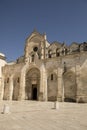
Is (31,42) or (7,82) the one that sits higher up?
(31,42)

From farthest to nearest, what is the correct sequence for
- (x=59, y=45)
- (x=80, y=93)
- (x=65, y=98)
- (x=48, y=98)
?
(x=59, y=45) < (x=48, y=98) < (x=65, y=98) < (x=80, y=93)

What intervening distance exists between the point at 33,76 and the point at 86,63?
9.72 meters

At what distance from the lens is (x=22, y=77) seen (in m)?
26.8

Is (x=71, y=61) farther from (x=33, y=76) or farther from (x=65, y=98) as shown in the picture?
(x=33, y=76)

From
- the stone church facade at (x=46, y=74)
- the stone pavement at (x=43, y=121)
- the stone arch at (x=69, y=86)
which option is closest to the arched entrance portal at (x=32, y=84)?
the stone church facade at (x=46, y=74)

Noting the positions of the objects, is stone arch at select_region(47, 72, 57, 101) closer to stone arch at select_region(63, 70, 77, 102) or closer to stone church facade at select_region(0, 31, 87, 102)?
stone church facade at select_region(0, 31, 87, 102)

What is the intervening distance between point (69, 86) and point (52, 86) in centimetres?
283

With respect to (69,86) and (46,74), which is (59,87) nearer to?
(69,86)

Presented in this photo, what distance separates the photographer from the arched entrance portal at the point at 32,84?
26.1 metres

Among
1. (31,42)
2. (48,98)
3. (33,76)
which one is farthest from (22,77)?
(31,42)

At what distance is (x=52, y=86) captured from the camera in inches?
934

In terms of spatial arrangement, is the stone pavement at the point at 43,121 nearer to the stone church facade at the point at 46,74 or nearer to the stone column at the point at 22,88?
the stone church facade at the point at 46,74

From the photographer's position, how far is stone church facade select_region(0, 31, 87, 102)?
21688 millimetres

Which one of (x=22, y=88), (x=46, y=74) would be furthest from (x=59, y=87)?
(x=22, y=88)
